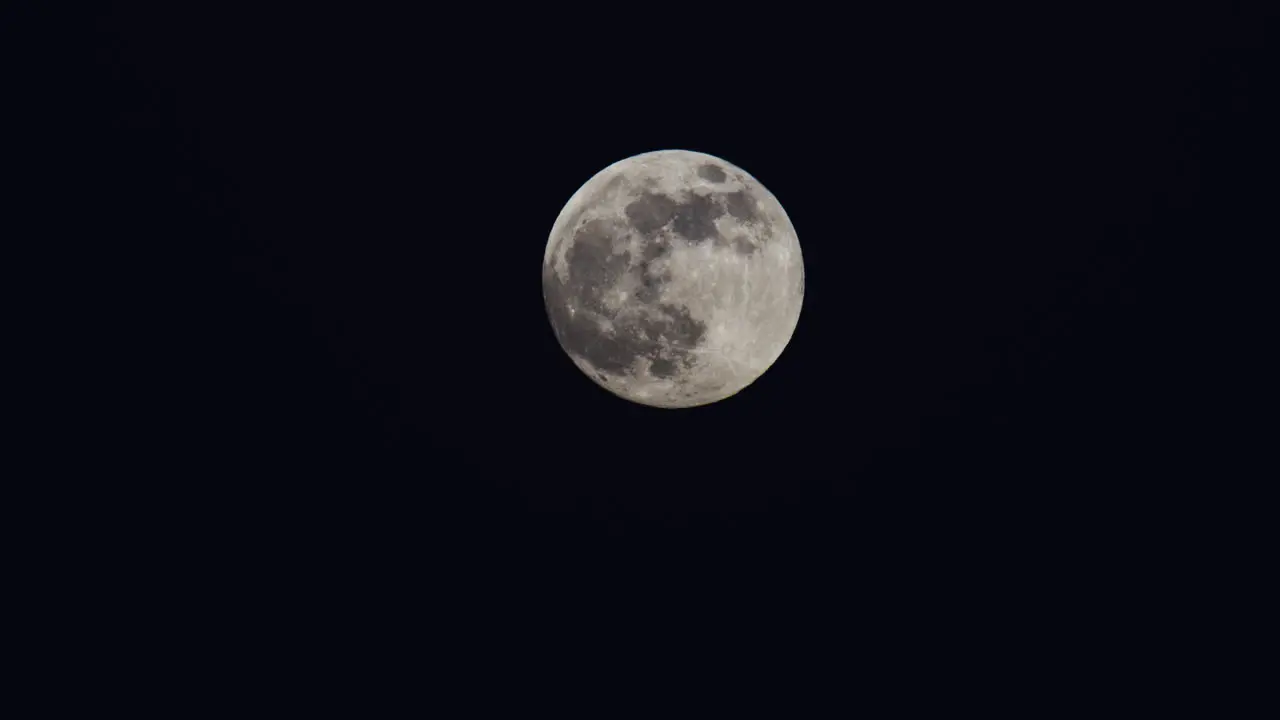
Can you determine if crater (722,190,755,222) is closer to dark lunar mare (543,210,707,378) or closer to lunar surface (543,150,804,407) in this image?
lunar surface (543,150,804,407)

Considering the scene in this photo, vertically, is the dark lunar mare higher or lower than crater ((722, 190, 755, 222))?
lower

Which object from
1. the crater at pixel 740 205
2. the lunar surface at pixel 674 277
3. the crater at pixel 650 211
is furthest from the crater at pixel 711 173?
the crater at pixel 650 211

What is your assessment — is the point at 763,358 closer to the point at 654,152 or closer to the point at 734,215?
the point at 734,215

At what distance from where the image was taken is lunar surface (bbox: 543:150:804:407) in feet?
14.5

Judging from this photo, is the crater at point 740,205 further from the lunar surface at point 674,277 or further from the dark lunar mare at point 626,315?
the dark lunar mare at point 626,315

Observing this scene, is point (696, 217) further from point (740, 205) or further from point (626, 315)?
point (626, 315)

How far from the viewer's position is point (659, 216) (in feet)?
14.7

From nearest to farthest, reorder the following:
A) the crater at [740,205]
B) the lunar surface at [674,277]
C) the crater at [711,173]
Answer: the lunar surface at [674,277]
the crater at [740,205]
the crater at [711,173]

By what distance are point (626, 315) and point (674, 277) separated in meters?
0.34

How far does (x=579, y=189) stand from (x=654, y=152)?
1.67ft

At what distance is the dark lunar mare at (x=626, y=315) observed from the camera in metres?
4.44

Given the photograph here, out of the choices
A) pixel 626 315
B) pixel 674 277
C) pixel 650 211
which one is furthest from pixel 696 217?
pixel 626 315

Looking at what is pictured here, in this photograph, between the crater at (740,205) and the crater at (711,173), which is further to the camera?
the crater at (711,173)

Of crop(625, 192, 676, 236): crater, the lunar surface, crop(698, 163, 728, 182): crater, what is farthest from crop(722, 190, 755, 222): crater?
crop(625, 192, 676, 236): crater
